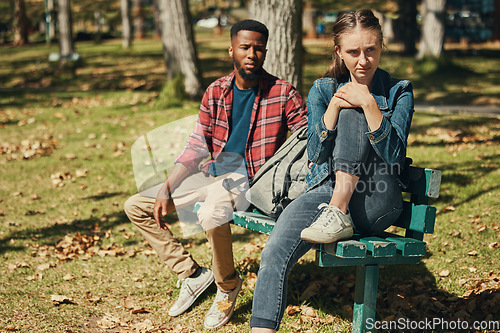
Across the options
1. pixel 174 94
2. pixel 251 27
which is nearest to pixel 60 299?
pixel 251 27

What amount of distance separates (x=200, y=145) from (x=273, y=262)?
1277 millimetres

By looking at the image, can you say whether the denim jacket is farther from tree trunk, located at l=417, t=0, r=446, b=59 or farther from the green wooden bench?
tree trunk, located at l=417, t=0, r=446, b=59

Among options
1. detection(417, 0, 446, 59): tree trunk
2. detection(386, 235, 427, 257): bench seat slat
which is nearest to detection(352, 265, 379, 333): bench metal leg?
detection(386, 235, 427, 257): bench seat slat

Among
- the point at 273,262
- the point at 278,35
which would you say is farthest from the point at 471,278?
the point at 278,35

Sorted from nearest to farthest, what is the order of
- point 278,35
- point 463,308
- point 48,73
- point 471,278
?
point 463,308 → point 471,278 → point 278,35 → point 48,73

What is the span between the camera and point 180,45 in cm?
1080

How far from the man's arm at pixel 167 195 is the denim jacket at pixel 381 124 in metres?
0.96

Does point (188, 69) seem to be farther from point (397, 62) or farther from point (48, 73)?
point (397, 62)

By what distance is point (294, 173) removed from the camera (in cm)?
343

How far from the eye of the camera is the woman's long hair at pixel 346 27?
120 inches

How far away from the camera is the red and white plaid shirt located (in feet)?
12.2

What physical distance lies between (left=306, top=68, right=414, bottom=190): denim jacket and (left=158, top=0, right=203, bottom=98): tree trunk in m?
7.93

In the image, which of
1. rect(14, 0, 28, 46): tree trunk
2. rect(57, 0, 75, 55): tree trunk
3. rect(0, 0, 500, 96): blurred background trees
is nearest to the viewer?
rect(0, 0, 500, 96): blurred background trees

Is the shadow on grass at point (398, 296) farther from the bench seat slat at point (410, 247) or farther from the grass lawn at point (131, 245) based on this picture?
the bench seat slat at point (410, 247)
